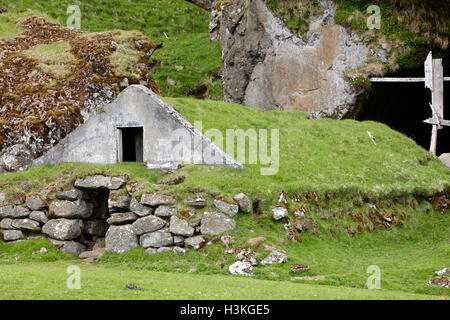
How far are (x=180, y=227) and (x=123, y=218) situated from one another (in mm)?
2446

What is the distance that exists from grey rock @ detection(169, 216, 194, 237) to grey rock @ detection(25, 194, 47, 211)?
5575 mm

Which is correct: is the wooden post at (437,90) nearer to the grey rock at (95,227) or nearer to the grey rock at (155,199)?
the grey rock at (155,199)

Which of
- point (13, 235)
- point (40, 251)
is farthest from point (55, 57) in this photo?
point (40, 251)

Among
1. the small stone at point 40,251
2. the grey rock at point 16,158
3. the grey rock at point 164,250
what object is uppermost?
the grey rock at point 16,158

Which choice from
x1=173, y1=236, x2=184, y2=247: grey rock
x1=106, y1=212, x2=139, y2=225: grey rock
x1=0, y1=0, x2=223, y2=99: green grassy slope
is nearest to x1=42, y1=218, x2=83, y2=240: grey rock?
x1=106, y1=212, x2=139, y2=225: grey rock

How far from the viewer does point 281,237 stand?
21109 millimetres

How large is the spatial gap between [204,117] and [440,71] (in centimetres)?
1815

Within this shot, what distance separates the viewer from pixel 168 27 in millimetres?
57438

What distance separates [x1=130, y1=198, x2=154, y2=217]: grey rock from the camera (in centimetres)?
2148

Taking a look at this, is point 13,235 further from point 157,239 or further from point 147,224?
point 157,239

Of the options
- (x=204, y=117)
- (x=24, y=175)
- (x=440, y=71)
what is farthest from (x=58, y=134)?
(x=440, y=71)

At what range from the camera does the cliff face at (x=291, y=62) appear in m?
40.5

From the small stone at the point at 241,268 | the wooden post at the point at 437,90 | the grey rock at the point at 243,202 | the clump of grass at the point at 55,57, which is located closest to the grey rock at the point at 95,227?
the grey rock at the point at 243,202

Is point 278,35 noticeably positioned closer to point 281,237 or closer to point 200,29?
point 200,29
